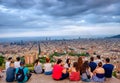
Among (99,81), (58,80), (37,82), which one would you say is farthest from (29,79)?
(99,81)

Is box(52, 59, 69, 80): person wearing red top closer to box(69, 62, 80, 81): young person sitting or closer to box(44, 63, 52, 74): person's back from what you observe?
Result: box(69, 62, 80, 81): young person sitting

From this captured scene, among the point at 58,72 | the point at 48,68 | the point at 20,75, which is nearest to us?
the point at 20,75

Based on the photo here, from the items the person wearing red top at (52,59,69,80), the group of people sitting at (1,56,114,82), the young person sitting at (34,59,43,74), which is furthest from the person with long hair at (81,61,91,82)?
the young person sitting at (34,59,43,74)

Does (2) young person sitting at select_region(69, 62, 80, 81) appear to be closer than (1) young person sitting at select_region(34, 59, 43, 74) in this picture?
Yes

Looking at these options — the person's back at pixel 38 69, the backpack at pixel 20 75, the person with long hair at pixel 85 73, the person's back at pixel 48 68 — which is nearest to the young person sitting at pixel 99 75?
the person with long hair at pixel 85 73

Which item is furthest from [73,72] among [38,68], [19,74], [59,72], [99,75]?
[19,74]

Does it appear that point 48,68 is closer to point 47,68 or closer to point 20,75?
point 47,68

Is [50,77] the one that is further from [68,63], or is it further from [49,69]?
[68,63]

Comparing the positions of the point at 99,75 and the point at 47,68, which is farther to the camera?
the point at 47,68

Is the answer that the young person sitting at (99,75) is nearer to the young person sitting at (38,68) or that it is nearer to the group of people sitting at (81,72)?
the group of people sitting at (81,72)

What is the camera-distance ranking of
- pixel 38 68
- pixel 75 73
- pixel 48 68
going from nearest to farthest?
pixel 75 73 → pixel 48 68 → pixel 38 68

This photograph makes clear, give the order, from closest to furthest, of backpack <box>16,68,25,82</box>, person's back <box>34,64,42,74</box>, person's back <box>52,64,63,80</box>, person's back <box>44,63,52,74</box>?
backpack <box>16,68,25,82</box>, person's back <box>52,64,63,80</box>, person's back <box>44,63,52,74</box>, person's back <box>34,64,42,74</box>
